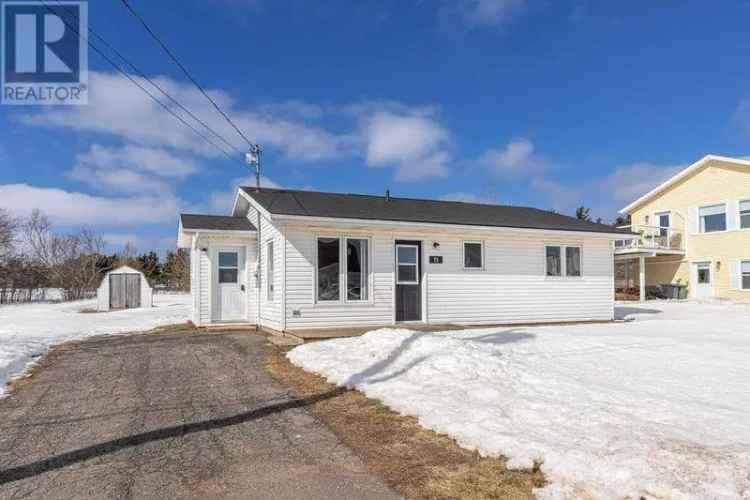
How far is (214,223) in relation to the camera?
1386 cm

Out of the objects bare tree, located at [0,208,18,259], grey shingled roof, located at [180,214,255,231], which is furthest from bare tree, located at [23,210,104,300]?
grey shingled roof, located at [180,214,255,231]

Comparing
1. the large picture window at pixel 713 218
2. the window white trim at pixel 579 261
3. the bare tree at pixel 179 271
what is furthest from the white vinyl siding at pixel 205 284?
the bare tree at pixel 179 271

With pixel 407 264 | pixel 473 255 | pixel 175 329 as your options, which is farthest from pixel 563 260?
pixel 175 329

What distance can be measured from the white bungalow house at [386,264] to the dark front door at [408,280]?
0.08 ft

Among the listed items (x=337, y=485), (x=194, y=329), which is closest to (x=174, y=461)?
(x=337, y=485)

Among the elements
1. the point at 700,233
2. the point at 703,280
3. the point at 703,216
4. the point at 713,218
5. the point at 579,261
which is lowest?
the point at 703,280

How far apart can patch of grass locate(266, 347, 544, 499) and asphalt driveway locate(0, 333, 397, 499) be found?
178 mm

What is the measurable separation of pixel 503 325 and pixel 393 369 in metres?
7.32

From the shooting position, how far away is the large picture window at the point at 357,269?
12.2 meters

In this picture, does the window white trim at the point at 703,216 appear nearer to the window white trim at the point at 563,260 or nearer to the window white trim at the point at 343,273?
the window white trim at the point at 563,260

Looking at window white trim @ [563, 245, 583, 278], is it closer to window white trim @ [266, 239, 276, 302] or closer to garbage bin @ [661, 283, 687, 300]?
window white trim @ [266, 239, 276, 302]

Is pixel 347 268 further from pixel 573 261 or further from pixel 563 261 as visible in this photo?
pixel 573 261

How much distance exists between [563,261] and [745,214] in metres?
16.9

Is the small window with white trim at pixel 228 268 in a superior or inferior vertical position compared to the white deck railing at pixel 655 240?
inferior
